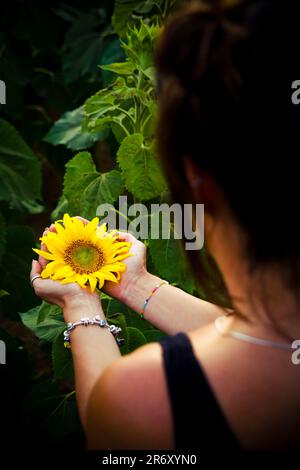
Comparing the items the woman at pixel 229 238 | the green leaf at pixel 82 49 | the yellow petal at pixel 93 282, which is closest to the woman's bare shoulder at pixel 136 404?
the woman at pixel 229 238

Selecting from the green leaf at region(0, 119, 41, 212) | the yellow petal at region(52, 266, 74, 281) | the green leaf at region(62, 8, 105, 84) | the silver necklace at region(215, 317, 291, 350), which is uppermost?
the green leaf at region(62, 8, 105, 84)

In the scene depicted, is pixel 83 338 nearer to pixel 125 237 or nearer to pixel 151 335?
pixel 125 237

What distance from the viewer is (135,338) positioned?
1.51 metres

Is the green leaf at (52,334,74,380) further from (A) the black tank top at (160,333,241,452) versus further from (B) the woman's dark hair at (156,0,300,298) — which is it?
(B) the woman's dark hair at (156,0,300,298)

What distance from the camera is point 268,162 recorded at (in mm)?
838

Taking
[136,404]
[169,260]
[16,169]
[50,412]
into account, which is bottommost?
[50,412]

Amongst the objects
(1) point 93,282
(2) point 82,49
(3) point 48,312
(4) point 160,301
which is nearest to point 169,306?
(4) point 160,301

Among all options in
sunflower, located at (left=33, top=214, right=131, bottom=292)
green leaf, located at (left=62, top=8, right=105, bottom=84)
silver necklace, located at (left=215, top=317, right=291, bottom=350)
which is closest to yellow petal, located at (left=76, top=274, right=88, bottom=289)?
sunflower, located at (left=33, top=214, right=131, bottom=292)

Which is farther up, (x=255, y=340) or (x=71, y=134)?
(x=71, y=134)

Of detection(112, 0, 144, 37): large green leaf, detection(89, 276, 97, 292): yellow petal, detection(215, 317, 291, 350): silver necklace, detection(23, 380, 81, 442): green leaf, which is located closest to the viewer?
detection(215, 317, 291, 350): silver necklace

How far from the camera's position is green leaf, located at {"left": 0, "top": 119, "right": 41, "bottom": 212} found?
190cm

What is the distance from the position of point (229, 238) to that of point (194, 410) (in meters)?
0.21

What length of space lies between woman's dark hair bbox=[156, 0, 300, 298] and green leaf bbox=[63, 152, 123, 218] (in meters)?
0.68
